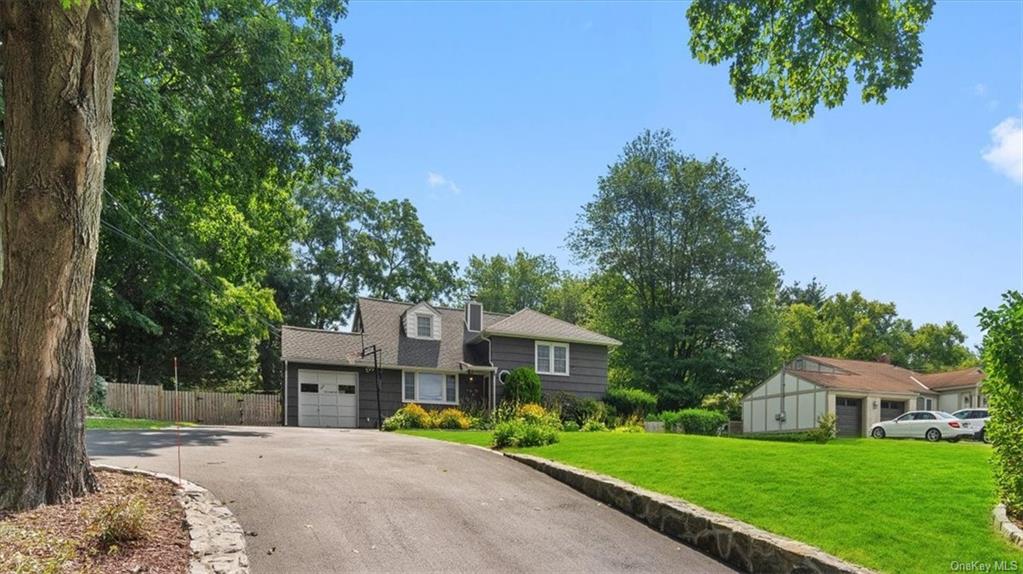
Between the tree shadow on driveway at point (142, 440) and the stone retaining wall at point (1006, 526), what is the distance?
1002cm

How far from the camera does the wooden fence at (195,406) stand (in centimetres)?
→ 2338

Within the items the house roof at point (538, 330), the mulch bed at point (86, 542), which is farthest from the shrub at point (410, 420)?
the mulch bed at point (86, 542)

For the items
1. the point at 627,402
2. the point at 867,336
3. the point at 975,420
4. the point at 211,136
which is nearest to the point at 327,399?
the point at 211,136

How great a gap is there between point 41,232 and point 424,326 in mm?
21559

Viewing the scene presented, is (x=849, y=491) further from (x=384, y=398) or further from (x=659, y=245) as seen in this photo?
(x=659, y=245)

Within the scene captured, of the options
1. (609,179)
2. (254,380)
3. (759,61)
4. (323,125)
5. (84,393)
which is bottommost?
(254,380)

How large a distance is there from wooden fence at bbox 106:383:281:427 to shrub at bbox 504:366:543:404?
343 inches

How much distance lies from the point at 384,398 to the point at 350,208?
20596 mm

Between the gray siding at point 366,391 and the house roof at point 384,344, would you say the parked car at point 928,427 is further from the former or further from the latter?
the gray siding at point 366,391

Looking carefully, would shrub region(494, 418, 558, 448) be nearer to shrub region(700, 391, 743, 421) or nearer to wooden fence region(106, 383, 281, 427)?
wooden fence region(106, 383, 281, 427)

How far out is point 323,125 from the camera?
18.2 metres

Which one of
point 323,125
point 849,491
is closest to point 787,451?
point 849,491

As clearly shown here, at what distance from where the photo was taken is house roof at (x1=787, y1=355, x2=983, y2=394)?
33.6 meters

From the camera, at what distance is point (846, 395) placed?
109 ft
